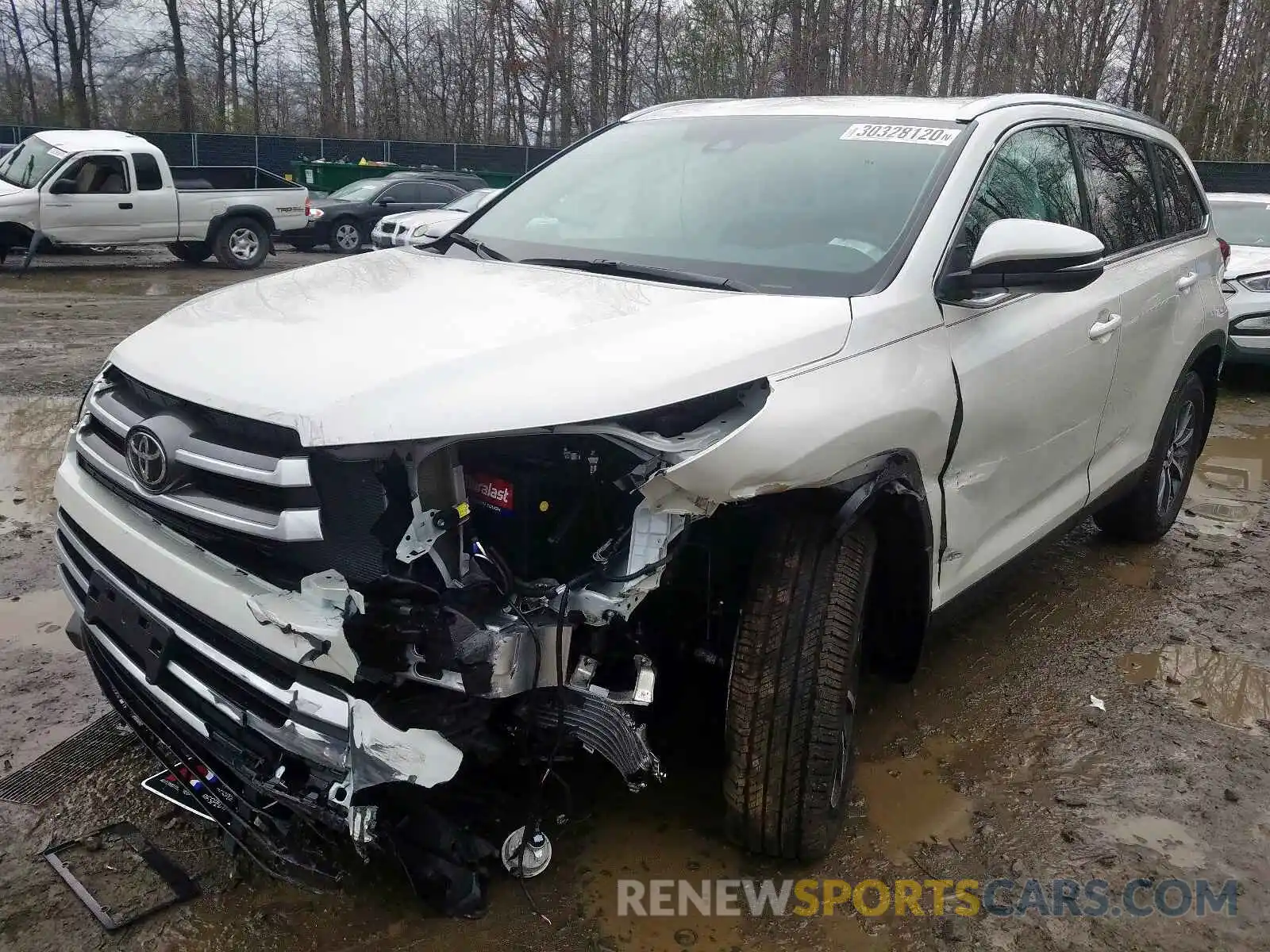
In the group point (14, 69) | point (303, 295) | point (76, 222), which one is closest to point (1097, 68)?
point (76, 222)

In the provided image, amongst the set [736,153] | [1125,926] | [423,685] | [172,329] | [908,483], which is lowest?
[1125,926]

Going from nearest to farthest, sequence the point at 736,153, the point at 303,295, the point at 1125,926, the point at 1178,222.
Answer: the point at 1125,926 → the point at 303,295 → the point at 736,153 → the point at 1178,222

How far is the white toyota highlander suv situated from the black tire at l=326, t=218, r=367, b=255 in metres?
15.9

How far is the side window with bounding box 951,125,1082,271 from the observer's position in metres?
3.00

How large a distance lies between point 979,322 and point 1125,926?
1.56 metres

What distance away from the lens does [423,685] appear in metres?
2.10

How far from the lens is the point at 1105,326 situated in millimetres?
3551

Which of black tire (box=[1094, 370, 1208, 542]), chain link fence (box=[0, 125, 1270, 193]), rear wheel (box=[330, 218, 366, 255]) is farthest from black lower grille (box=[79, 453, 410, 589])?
chain link fence (box=[0, 125, 1270, 193])

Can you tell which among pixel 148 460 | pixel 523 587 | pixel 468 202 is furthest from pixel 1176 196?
pixel 468 202

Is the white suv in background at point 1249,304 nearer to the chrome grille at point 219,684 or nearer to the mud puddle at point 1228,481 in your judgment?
the mud puddle at point 1228,481

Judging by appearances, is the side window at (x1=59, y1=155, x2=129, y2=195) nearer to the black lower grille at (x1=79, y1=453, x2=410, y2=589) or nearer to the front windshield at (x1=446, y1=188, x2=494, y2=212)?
the front windshield at (x1=446, y1=188, x2=494, y2=212)

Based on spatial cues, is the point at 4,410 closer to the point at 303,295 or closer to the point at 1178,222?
the point at 303,295

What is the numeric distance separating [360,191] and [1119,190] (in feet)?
55.4

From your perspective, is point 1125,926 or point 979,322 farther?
point 979,322
